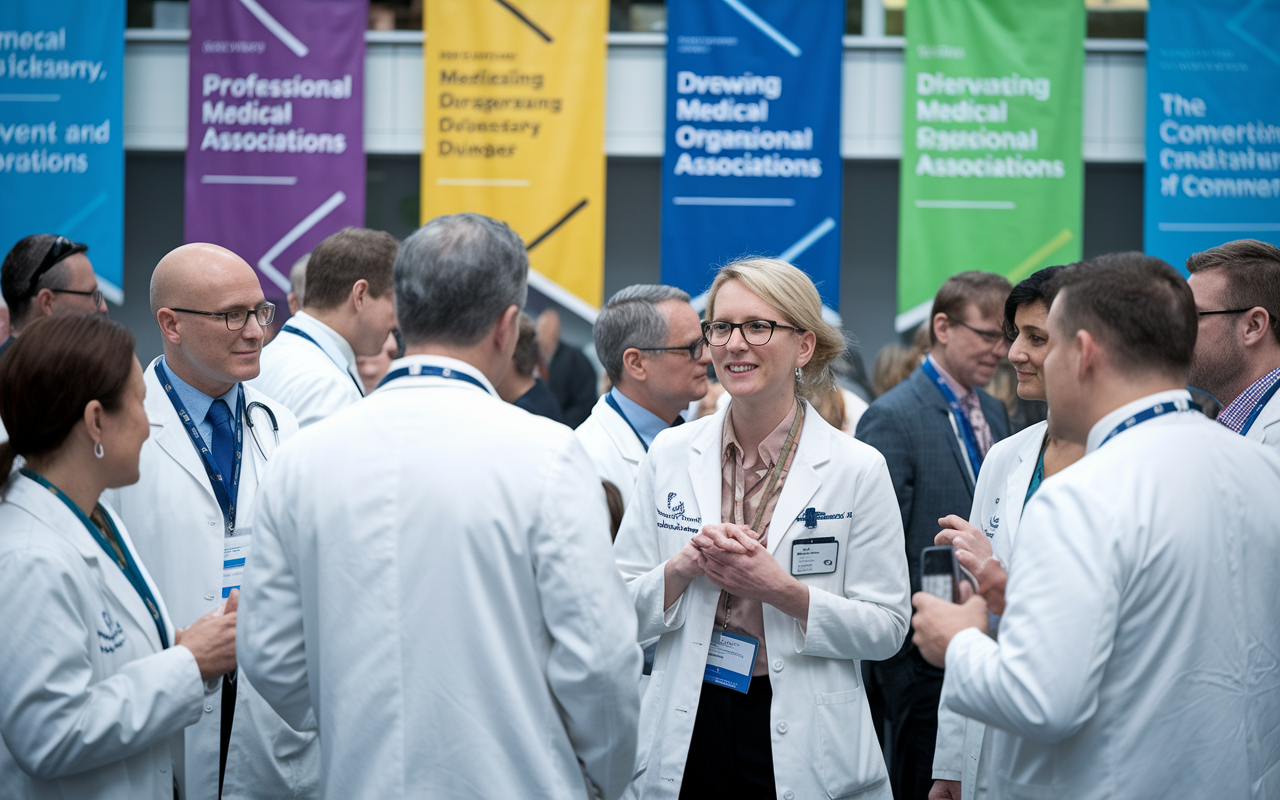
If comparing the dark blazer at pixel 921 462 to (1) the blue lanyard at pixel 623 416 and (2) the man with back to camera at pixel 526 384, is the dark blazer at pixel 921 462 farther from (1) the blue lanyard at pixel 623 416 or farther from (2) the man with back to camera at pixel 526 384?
(2) the man with back to camera at pixel 526 384

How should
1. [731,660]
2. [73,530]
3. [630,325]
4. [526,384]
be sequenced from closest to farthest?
[73,530] < [731,660] < [630,325] < [526,384]

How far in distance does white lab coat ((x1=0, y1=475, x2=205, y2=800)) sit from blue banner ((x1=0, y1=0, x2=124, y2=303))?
28.1 feet

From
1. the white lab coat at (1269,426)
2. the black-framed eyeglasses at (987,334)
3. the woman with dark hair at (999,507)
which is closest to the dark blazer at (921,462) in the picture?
the black-framed eyeglasses at (987,334)

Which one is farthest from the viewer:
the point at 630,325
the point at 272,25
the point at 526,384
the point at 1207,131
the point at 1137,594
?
the point at 272,25

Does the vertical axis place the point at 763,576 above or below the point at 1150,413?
below

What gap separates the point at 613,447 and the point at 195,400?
125cm

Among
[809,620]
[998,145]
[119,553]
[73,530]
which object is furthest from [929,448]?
[998,145]

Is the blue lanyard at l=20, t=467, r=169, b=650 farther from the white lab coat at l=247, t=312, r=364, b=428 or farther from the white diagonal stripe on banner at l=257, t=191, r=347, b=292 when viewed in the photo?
the white diagonal stripe on banner at l=257, t=191, r=347, b=292

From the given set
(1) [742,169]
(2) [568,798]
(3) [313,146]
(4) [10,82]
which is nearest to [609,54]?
(1) [742,169]

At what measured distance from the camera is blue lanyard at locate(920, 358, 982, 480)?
3.98 metres

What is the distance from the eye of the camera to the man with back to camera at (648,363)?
11.5 ft

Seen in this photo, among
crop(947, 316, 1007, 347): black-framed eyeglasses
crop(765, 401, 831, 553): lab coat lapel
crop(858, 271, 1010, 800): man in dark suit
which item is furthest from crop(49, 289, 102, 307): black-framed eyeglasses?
crop(947, 316, 1007, 347): black-framed eyeglasses

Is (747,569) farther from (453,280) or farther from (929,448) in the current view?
(929,448)

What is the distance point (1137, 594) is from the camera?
5.59 ft
